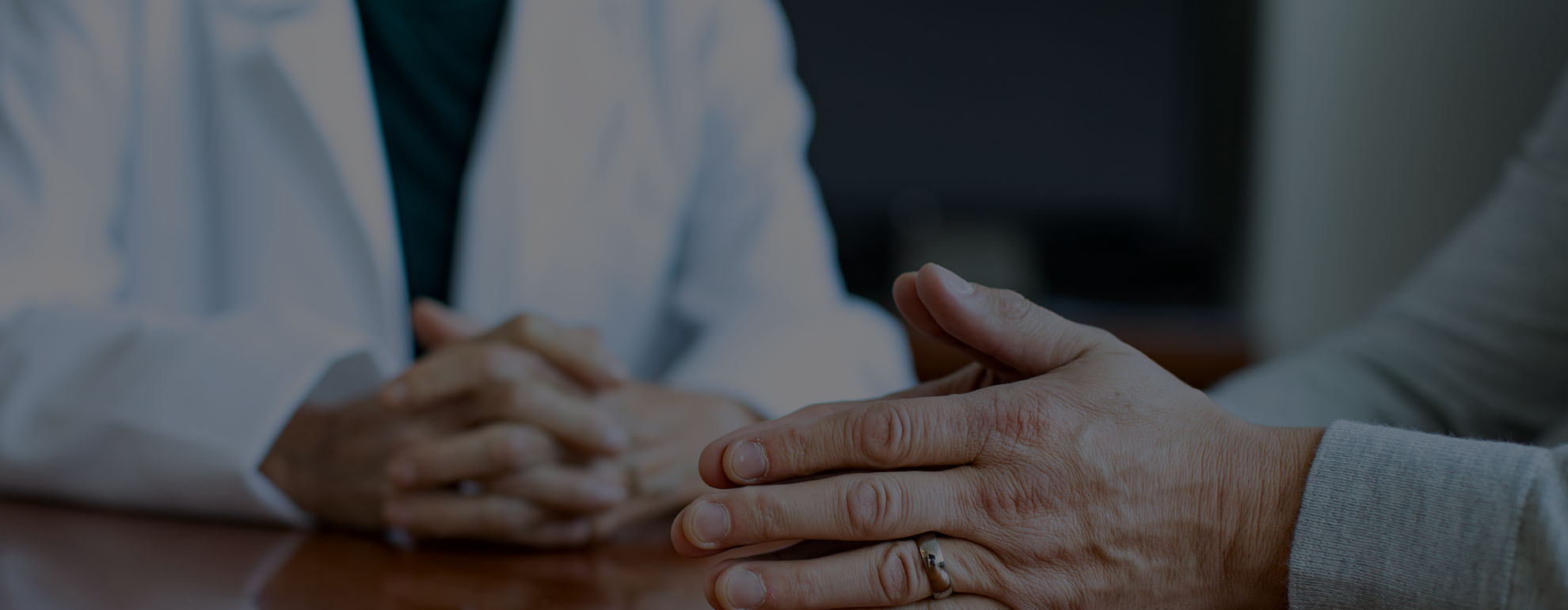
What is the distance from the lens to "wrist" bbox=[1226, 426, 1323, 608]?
0.44 meters

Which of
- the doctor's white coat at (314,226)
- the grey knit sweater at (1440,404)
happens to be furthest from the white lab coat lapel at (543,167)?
the grey knit sweater at (1440,404)

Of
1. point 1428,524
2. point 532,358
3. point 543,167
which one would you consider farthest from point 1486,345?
point 543,167

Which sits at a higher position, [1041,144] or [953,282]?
[953,282]

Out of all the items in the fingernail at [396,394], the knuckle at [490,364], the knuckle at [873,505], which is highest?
the knuckle at [873,505]

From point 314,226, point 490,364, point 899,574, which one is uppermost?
point 899,574

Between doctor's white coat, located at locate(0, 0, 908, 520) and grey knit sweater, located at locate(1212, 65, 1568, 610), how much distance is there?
387mm

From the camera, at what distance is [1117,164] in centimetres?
306

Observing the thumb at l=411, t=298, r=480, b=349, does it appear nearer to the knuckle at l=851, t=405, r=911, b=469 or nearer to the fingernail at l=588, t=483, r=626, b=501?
the fingernail at l=588, t=483, r=626, b=501

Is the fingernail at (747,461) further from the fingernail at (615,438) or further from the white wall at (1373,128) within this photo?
the white wall at (1373,128)

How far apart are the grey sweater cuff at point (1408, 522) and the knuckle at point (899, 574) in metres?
0.15

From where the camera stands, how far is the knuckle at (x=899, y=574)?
0.43m

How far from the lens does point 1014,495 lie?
0.44 m

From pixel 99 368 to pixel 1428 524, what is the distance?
0.81 m

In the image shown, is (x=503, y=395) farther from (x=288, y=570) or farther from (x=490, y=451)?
(x=288, y=570)
